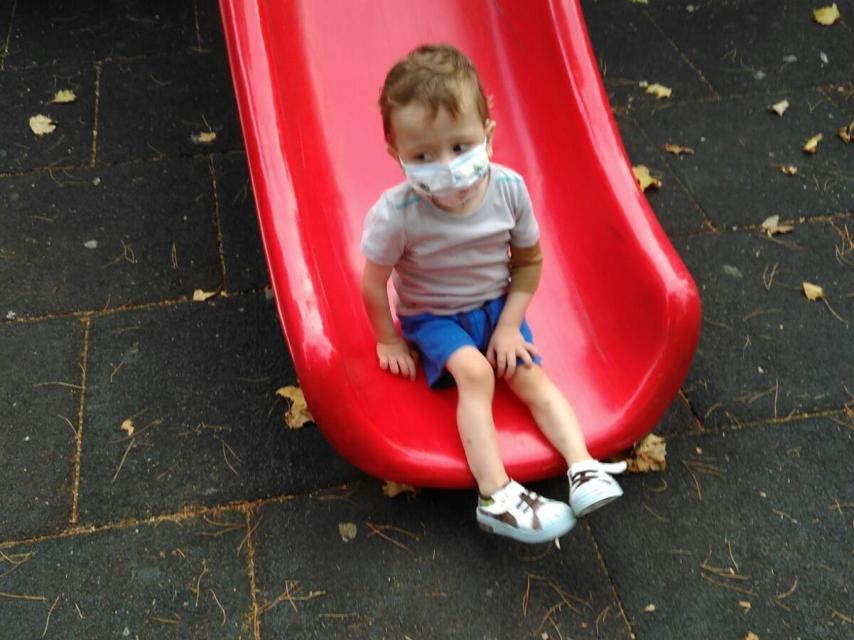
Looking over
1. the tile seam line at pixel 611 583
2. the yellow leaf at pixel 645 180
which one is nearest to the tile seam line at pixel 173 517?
the tile seam line at pixel 611 583

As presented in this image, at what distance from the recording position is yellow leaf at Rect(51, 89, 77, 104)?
401 centimetres

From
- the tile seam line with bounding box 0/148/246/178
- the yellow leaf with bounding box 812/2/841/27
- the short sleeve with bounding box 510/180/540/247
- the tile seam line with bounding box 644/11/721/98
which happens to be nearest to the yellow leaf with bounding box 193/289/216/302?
the tile seam line with bounding box 0/148/246/178

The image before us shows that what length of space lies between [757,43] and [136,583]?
399cm

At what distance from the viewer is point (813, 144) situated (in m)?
3.66

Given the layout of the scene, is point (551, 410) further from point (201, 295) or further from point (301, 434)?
point (201, 295)

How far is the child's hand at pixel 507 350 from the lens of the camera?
225 cm

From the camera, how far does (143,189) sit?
11.4ft

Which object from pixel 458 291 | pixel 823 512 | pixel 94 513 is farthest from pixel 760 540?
pixel 94 513

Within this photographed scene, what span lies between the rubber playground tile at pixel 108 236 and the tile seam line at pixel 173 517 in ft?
3.08

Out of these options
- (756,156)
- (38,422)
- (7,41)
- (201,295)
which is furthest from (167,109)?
(756,156)

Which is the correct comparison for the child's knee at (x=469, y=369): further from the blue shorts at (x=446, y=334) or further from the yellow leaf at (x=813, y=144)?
the yellow leaf at (x=813, y=144)

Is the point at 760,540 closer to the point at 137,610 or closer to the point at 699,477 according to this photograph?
the point at 699,477

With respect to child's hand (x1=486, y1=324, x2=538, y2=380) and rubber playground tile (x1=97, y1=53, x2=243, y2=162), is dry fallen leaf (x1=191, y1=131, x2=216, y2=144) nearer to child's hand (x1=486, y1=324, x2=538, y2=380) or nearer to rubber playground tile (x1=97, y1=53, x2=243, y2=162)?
rubber playground tile (x1=97, y1=53, x2=243, y2=162)

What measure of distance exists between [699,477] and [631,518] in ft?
0.85
